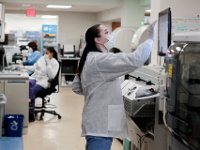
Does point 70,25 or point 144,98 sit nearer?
point 144,98

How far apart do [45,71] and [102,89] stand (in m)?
4.01

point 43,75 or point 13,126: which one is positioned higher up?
point 43,75

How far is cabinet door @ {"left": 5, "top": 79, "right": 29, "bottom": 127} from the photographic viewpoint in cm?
584

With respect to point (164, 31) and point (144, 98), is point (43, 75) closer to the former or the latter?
point (164, 31)

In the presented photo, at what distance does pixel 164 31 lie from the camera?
3.36 metres

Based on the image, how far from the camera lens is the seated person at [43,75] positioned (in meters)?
6.58

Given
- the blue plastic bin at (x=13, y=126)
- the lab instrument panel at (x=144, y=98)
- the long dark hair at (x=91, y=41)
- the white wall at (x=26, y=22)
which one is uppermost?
the white wall at (x=26, y=22)

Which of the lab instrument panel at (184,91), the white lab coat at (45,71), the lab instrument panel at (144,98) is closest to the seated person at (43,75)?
the white lab coat at (45,71)

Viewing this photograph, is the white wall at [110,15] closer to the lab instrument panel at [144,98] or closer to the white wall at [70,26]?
the white wall at [70,26]

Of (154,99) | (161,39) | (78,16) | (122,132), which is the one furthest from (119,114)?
(78,16)

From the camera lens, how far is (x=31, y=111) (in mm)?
6605

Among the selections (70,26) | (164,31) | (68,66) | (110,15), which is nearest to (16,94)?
(164,31)

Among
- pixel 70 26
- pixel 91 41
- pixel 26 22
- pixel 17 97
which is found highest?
pixel 26 22

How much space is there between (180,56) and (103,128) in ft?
2.79
